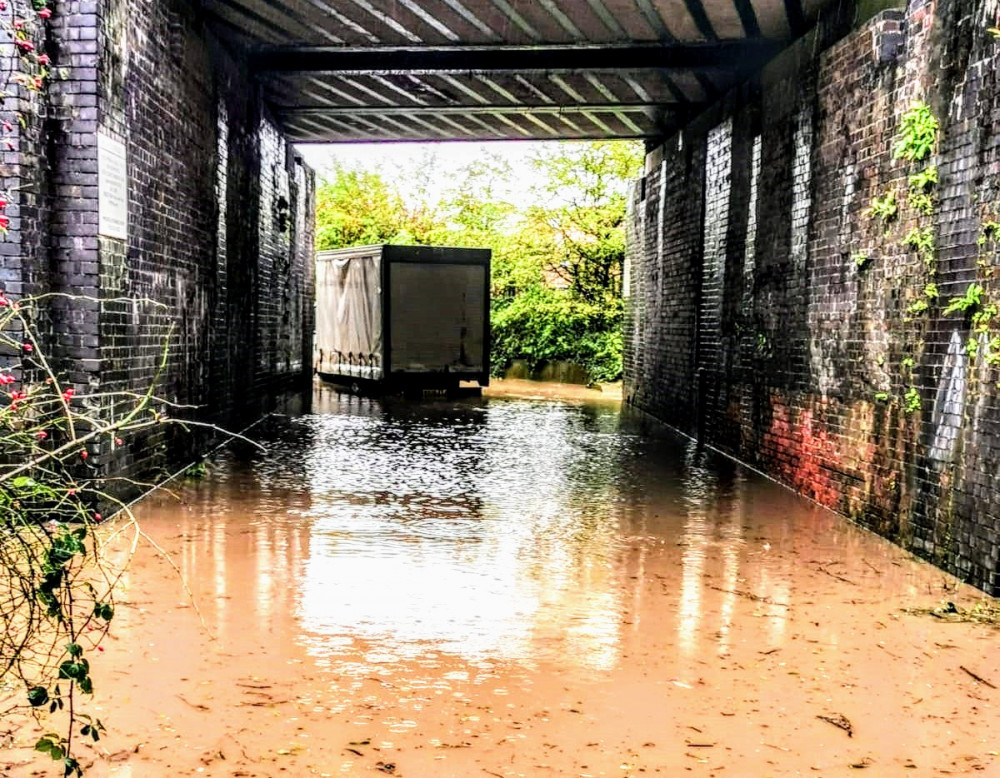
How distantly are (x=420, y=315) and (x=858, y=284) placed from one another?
11.9 metres

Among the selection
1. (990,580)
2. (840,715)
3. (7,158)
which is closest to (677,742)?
(840,715)

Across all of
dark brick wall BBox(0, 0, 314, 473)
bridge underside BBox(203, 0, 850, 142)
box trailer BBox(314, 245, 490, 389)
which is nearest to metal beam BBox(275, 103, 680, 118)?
bridge underside BBox(203, 0, 850, 142)

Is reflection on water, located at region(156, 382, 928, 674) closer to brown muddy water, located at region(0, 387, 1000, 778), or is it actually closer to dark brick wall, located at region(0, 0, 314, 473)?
brown muddy water, located at region(0, 387, 1000, 778)

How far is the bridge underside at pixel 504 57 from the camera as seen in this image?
392 inches

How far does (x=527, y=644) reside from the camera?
4426 mm

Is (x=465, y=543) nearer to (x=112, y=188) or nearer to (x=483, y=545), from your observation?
(x=483, y=545)

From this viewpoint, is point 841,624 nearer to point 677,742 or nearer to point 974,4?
point 677,742

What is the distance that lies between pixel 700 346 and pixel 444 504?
18.8ft

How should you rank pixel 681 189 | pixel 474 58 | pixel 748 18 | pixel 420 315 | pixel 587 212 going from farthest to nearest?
pixel 587 212
pixel 420 315
pixel 681 189
pixel 474 58
pixel 748 18

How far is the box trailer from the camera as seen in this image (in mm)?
18406

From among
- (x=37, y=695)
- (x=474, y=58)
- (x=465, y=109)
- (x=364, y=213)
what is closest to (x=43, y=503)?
(x=37, y=695)

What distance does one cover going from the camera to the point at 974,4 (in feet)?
18.7

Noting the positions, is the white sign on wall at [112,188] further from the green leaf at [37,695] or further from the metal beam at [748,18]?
the metal beam at [748,18]

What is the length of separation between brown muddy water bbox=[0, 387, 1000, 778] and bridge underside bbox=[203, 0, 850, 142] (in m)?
4.99
